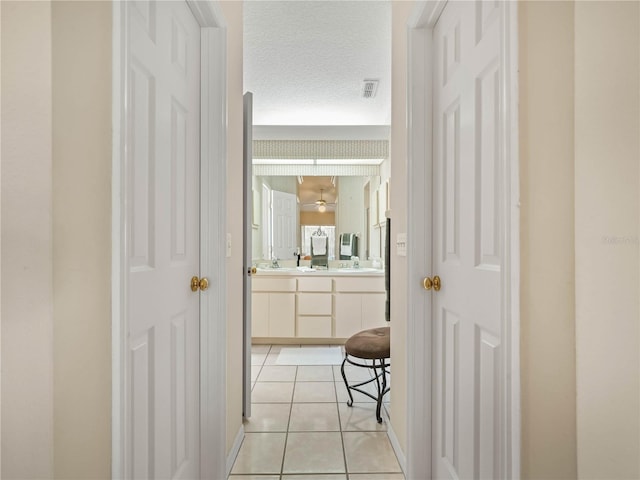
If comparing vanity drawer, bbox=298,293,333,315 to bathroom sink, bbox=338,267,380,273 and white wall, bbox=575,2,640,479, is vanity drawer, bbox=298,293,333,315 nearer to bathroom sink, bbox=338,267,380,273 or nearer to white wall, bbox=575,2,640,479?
bathroom sink, bbox=338,267,380,273

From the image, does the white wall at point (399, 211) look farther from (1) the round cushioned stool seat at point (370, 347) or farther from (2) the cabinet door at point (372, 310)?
(2) the cabinet door at point (372, 310)

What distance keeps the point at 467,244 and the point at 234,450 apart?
146cm

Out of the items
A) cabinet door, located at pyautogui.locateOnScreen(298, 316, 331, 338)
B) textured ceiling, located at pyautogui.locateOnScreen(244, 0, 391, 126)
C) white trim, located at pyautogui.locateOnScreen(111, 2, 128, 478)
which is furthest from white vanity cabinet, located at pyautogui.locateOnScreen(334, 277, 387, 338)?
white trim, located at pyautogui.locateOnScreen(111, 2, 128, 478)

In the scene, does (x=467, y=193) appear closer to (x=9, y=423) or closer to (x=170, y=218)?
(x=170, y=218)

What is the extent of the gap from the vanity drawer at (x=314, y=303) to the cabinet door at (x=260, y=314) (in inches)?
13.8

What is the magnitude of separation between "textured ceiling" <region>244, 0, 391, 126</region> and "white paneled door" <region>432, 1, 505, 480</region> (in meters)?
1.08

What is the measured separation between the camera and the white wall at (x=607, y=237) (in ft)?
2.41

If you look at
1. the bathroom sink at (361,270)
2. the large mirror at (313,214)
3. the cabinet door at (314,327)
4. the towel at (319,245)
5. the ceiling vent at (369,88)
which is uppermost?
the ceiling vent at (369,88)

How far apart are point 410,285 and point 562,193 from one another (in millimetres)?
812

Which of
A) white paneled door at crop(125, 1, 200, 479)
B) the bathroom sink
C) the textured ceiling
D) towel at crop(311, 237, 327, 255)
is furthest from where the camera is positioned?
towel at crop(311, 237, 327, 255)

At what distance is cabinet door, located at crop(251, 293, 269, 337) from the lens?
3705 mm

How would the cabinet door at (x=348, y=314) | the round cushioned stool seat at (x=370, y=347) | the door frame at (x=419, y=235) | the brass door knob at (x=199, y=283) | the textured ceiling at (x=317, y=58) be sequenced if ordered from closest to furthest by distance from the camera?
the brass door knob at (x=199, y=283)
the door frame at (x=419, y=235)
the round cushioned stool seat at (x=370, y=347)
the textured ceiling at (x=317, y=58)
the cabinet door at (x=348, y=314)

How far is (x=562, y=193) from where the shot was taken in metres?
0.80

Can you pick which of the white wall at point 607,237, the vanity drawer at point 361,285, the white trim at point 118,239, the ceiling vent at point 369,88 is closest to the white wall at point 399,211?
the white wall at point 607,237
